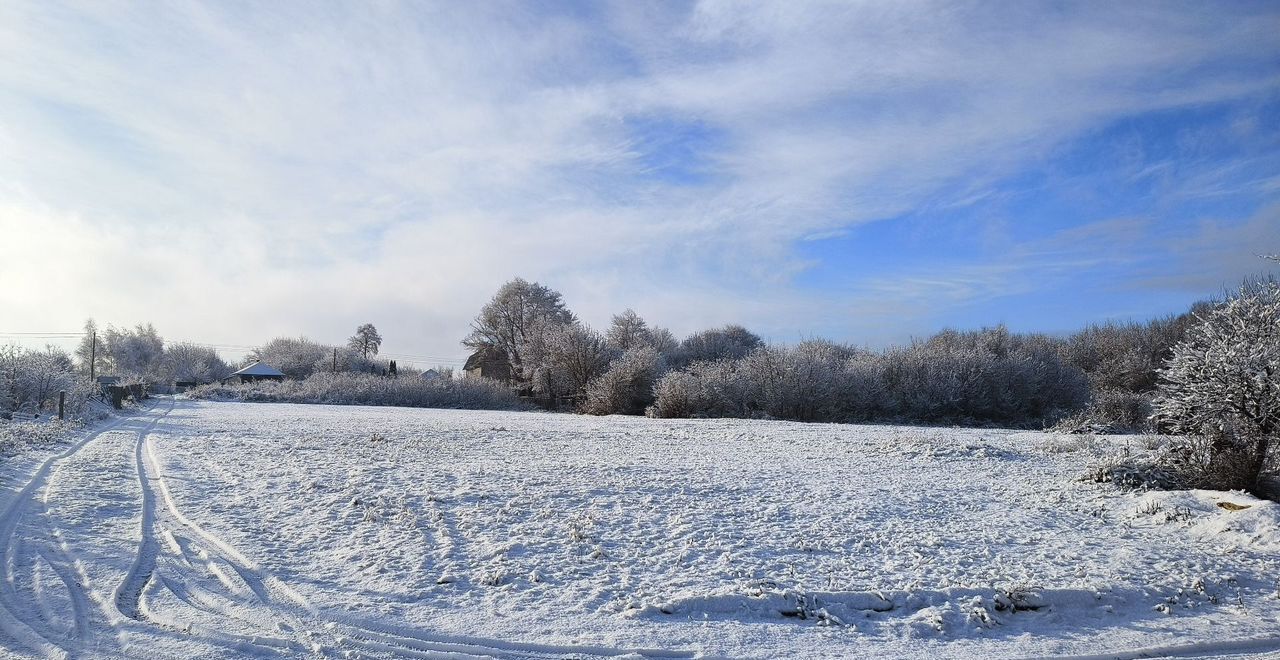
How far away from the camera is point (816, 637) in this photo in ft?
18.5

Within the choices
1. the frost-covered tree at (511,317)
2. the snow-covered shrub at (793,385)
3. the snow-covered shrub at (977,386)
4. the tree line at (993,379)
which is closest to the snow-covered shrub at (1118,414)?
the tree line at (993,379)

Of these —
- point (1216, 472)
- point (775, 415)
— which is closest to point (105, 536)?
point (1216, 472)

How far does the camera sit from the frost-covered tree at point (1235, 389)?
945 cm

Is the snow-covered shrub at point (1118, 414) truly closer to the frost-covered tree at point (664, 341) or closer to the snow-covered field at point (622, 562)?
the snow-covered field at point (622, 562)

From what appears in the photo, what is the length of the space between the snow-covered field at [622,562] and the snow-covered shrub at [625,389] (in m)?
21.8

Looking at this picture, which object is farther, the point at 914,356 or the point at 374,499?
the point at 914,356

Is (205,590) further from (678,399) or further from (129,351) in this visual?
(129,351)

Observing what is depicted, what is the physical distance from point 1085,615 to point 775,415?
77.8ft

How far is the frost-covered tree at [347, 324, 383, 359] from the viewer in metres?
93.1

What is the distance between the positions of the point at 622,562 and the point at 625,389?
2757cm

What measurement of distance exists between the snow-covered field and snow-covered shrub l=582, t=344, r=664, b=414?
21.8 m

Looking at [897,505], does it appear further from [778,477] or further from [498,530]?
[498,530]

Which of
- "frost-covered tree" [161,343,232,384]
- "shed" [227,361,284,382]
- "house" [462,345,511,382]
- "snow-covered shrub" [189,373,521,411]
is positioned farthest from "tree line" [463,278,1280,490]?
"frost-covered tree" [161,343,232,384]

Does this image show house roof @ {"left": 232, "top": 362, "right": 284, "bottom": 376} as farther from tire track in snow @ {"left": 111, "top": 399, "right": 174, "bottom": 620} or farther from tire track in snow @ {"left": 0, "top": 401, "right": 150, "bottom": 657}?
tire track in snow @ {"left": 111, "top": 399, "right": 174, "bottom": 620}
